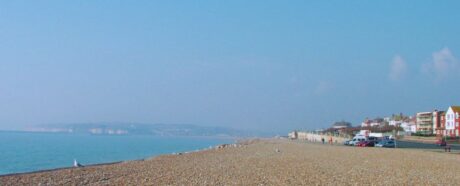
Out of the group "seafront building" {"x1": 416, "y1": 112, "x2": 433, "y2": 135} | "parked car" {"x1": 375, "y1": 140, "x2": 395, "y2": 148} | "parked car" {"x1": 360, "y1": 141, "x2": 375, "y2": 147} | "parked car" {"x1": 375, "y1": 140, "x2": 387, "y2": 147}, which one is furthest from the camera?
"seafront building" {"x1": 416, "y1": 112, "x2": 433, "y2": 135}

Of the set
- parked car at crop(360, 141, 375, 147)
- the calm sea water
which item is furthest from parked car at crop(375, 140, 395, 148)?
the calm sea water

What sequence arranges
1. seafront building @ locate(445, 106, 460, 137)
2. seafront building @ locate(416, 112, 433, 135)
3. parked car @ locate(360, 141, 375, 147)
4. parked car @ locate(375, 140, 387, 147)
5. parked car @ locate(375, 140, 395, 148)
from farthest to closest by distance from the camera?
seafront building @ locate(416, 112, 433, 135) < seafront building @ locate(445, 106, 460, 137) < parked car @ locate(360, 141, 375, 147) < parked car @ locate(375, 140, 387, 147) < parked car @ locate(375, 140, 395, 148)

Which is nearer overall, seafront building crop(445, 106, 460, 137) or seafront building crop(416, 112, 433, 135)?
seafront building crop(445, 106, 460, 137)

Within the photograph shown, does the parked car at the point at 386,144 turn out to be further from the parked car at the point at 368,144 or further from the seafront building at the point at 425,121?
the seafront building at the point at 425,121

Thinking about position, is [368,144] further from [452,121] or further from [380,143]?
[452,121]

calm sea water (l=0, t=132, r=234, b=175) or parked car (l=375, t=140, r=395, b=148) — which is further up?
parked car (l=375, t=140, r=395, b=148)

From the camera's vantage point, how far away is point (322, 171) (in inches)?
856

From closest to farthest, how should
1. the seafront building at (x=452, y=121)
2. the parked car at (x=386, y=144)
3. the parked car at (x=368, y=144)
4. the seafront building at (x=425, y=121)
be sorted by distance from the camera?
the parked car at (x=386, y=144) < the parked car at (x=368, y=144) < the seafront building at (x=452, y=121) < the seafront building at (x=425, y=121)

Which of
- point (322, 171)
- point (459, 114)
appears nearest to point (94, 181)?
point (322, 171)

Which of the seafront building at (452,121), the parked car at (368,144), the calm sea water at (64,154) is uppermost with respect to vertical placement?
the seafront building at (452,121)

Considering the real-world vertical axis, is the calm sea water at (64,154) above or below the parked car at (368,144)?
below

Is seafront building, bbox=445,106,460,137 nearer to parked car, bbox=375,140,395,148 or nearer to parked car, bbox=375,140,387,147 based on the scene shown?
parked car, bbox=375,140,387,147

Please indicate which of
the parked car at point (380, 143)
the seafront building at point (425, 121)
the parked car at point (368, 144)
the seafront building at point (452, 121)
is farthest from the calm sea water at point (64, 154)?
the seafront building at point (425, 121)

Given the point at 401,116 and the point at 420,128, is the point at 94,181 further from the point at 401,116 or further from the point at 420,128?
the point at 401,116
